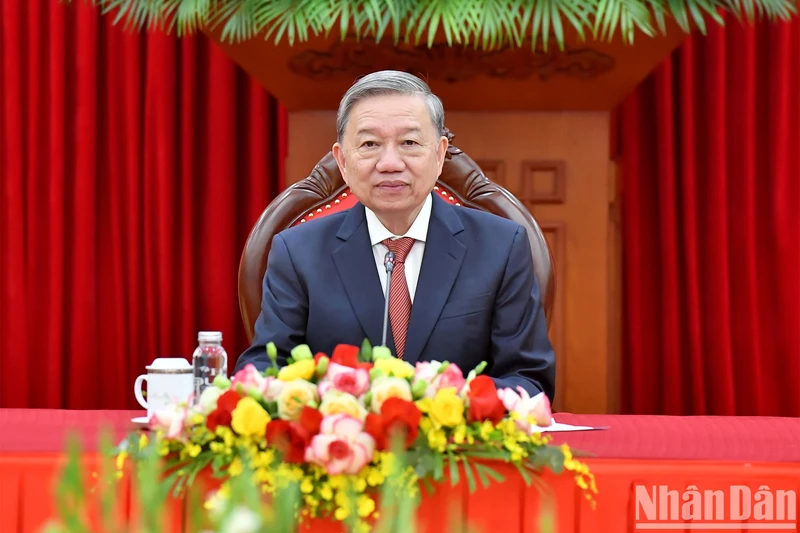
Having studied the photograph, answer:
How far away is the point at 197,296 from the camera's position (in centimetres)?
290

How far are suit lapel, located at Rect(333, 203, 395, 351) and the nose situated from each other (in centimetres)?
17

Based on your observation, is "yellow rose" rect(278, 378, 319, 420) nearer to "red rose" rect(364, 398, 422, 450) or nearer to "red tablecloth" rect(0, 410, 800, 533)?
"red rose" rect(364, 398, 422, 450)

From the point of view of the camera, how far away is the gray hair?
60.3 inches

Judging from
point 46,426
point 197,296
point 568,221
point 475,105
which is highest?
point 475,105

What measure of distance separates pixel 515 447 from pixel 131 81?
7.12ft

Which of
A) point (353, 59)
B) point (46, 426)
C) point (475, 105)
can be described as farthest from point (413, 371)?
point (475, 105)

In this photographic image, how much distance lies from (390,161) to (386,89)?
0.12 metres

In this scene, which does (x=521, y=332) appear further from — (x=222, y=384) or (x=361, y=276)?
(x=222, y=384)

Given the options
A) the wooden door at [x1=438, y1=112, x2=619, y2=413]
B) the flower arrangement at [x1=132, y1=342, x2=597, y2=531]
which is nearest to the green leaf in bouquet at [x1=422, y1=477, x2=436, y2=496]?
the flower arrangement at [x1=132, y1=342, x2=597, y2=531]

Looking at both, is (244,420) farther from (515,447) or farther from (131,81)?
(131,81)

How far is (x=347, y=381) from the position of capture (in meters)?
0.98

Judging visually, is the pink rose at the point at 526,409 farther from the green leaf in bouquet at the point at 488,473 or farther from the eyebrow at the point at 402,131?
the eyebrow at the point at 402,131

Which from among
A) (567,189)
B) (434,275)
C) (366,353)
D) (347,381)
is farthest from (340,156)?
(567,189)

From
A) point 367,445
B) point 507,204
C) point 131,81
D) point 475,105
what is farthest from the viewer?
point 131,81
